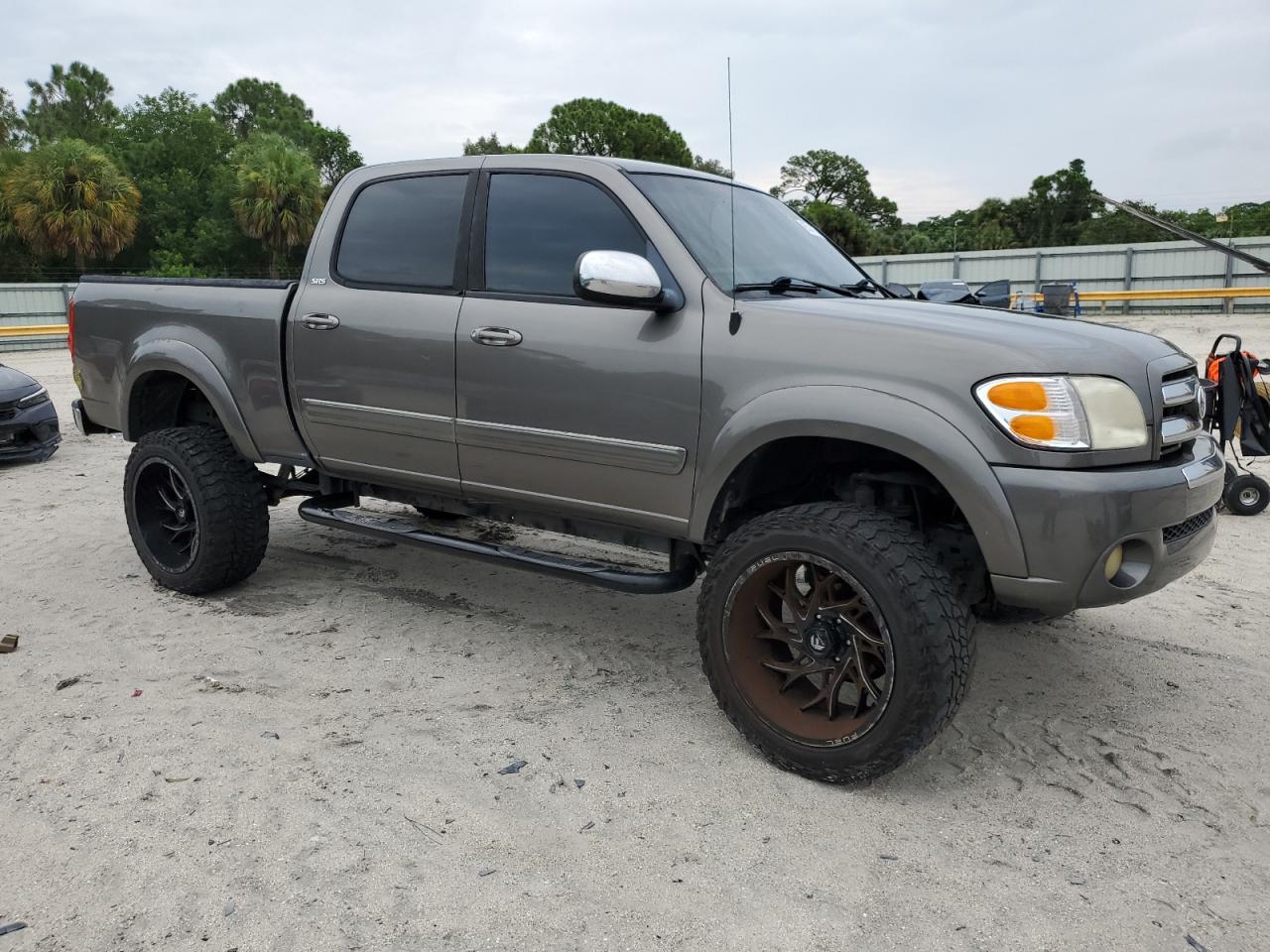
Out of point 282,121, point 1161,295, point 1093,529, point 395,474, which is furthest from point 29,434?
point 282,121

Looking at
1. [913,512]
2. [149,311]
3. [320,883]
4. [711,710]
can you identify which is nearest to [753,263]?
[913,512]

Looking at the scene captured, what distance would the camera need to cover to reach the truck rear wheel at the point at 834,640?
112 inches

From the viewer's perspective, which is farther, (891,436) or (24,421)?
(24,421)

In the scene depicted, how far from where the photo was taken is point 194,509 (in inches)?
186

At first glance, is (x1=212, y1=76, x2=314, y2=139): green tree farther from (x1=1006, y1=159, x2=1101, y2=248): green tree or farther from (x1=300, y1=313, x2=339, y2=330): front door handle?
(x1=300, y1=313, x2=339, y2=330): front door handle

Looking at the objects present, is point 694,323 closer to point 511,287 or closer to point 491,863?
point 511,287

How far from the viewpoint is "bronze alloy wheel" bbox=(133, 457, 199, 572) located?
4.91 m

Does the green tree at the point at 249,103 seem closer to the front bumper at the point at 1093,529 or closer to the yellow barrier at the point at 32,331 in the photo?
the yellow barrier at the point at 32,331

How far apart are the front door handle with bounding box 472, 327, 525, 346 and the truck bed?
1.15 meters

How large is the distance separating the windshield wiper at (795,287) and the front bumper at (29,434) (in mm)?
7608

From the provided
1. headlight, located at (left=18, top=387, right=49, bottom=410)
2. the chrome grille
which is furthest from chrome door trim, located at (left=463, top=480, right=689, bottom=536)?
headlight, located at (left=18, top=387, right=49, bottom=410)

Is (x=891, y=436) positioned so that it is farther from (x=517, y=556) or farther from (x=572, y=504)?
(x=517, y=556)

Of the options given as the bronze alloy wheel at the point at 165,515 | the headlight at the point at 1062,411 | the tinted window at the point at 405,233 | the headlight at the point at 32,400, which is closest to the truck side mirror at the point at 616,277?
the tinted window at the point at 405,233

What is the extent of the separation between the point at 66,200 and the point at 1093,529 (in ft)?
123
